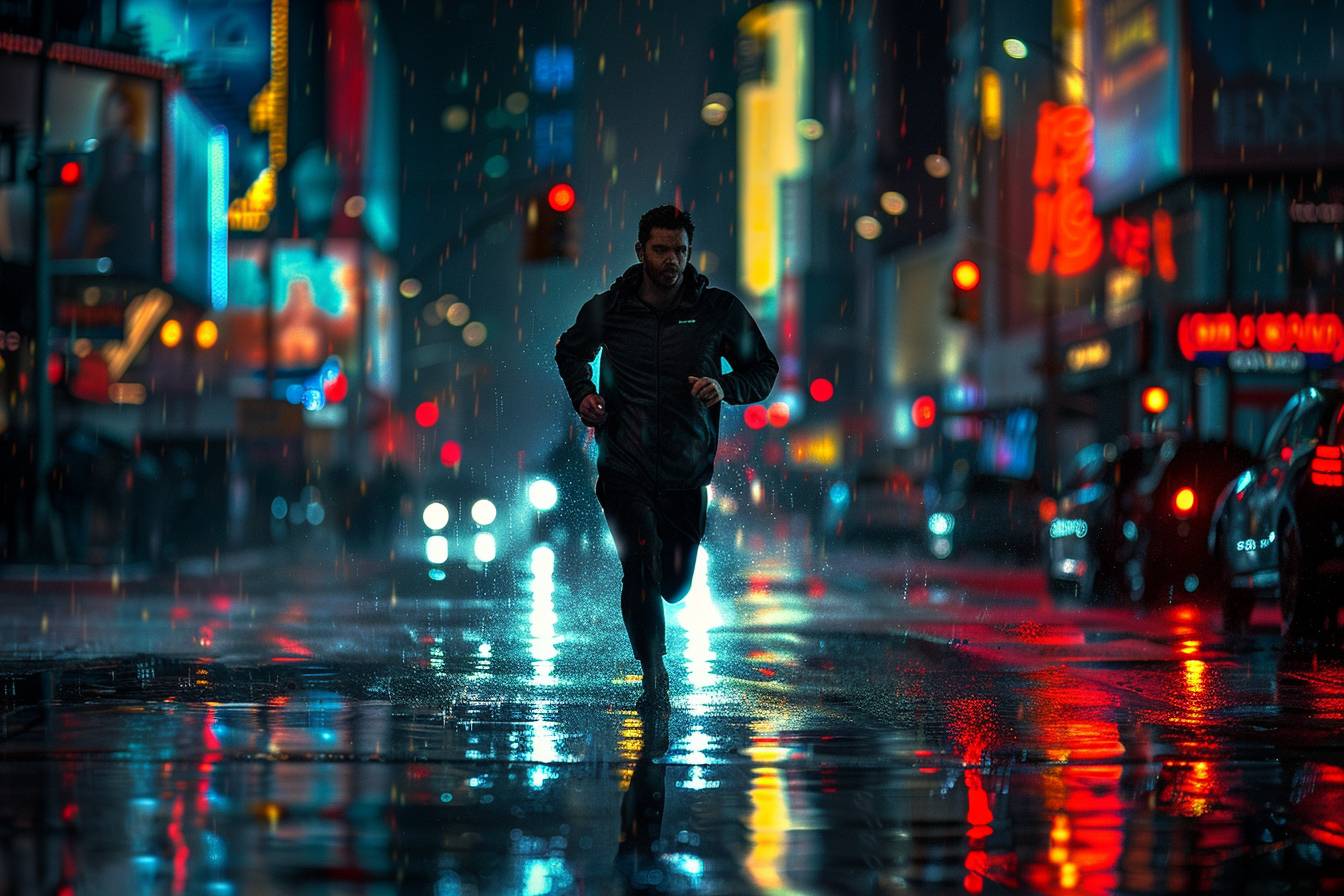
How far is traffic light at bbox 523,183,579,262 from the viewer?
77.1ft

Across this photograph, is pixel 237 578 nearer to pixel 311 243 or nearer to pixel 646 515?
pixel 646 515

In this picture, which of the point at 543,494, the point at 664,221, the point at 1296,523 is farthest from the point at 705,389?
the point at 543,494

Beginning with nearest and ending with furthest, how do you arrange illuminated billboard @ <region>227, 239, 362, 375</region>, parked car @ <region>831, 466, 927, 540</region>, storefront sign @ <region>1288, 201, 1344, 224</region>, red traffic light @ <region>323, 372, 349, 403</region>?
1. parked car @ <region>831, 466, 927, 540</region>
2. storefront sign @ <region>1288, 201, 1344, 224</region>
3. red traffic light @ <region>323, 372, 349, 403</region>
4. illuminated billboard @ <region>227, 239, 362, 375</region>

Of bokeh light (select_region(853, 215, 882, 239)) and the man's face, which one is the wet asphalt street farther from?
bokeh light (select_region(853, 215, 882, 239))

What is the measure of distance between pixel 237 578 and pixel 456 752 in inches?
667

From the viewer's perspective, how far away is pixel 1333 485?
12906 millimetres

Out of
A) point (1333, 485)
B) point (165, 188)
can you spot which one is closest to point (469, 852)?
point (1333, 485)

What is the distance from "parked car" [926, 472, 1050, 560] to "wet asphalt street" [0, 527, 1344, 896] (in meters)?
16.9

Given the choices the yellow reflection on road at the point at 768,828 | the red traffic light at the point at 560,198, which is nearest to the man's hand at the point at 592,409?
the yellow reflection on road at the point at 768,828

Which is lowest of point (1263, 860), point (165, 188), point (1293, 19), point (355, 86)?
point (1263, 860)

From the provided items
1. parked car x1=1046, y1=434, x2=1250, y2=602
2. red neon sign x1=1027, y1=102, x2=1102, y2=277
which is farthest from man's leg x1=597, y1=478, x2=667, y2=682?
red neon sign x1=1027, y1=102, x2=1102, y2=277

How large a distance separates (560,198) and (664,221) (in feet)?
48.1

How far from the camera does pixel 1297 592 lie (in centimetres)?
1295

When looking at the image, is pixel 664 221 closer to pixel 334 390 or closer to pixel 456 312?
pixel 334 390
